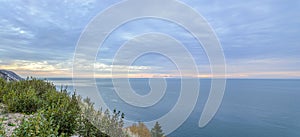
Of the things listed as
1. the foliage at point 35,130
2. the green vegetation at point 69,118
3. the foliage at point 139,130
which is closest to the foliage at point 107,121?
the green vegetation at point 69,118

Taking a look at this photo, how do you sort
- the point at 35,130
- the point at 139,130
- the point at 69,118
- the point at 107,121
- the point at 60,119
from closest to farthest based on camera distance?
the point at 35,130, the point at 60,119, the point at 69,118, the point at 107,121, the point at 139,130

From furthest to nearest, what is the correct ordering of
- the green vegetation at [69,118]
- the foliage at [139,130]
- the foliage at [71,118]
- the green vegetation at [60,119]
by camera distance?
the foliage at [139,130] < the foliage at [71,118] < the green vegetation at [69,118] < the green vegetation at [60,119]

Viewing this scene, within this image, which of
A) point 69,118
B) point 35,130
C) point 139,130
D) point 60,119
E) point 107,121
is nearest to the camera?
point 35,130

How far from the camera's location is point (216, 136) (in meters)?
41.2

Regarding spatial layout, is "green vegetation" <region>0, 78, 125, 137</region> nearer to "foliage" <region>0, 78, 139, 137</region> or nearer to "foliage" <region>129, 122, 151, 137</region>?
"foliage" <region>0, 78, 139, 137</region>

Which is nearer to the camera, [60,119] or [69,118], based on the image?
[60,119]

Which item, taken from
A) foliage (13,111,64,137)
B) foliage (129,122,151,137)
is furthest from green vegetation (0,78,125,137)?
foliage (129,122,151,137)

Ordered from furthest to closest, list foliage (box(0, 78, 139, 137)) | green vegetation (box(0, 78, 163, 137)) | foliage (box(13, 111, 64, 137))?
foliage (box(0, 78, 139, 137)) < green vegetation (box(0, 78, 163, 137)) < foliage (box(13, 111, 64, 137))

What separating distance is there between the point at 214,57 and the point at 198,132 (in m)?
38.2

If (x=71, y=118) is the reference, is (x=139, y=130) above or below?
below

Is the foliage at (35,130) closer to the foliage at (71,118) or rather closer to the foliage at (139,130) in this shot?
the foliage at (71,118)

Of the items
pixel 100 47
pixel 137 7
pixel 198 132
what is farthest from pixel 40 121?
pixel 198 132

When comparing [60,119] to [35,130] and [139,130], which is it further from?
[139,130]

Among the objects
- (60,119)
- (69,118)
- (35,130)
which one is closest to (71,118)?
(69,118)
